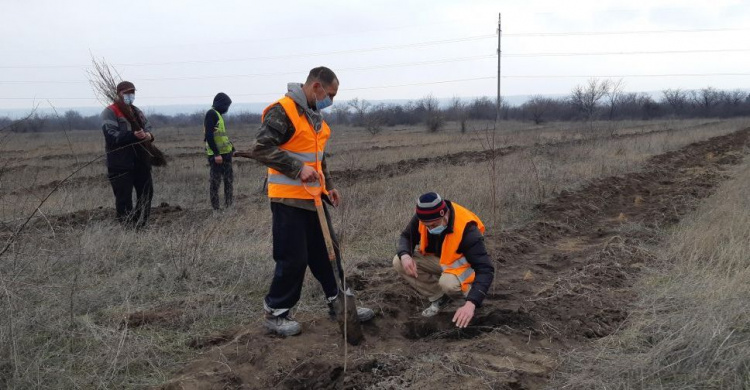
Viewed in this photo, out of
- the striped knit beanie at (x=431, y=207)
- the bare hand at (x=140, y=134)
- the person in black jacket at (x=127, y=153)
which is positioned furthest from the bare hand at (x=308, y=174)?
the bare hand at (x=140, y=134)

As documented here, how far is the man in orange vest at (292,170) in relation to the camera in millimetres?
3361

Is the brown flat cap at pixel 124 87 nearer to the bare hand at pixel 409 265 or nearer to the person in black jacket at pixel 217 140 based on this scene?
the person in black jacket at pixel 217 140

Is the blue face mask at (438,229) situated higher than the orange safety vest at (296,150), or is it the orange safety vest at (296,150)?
the orange safety vest at (296,150)

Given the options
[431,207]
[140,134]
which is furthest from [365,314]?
[140,134]

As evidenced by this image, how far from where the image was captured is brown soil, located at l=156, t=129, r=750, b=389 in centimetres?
309

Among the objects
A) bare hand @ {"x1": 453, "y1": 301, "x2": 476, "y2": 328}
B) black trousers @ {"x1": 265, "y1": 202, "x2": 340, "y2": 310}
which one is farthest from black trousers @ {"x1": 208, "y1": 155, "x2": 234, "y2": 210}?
bare hand @ {"x1": 453, "y1": 301, "x2": 476, "y2": 328}

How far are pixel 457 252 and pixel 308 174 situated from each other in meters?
1.21

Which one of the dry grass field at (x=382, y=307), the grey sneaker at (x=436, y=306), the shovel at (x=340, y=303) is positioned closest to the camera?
the dry grass field at (x=382, y=307)

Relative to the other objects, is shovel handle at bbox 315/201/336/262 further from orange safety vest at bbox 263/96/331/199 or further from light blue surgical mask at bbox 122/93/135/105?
light blue surgical mask at bbox 122/93/135/105

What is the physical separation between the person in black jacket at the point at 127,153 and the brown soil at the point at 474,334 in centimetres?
306

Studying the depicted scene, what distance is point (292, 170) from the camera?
337 centimetres

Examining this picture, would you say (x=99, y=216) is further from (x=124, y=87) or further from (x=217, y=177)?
(x=124, y=87)

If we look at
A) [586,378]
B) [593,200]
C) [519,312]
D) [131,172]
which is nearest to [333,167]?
[593,200]

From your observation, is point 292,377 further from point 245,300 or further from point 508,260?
point 508,260
